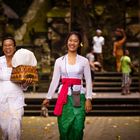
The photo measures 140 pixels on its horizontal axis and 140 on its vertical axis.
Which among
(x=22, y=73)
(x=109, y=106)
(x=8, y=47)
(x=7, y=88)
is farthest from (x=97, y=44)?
(x=22, y=73)

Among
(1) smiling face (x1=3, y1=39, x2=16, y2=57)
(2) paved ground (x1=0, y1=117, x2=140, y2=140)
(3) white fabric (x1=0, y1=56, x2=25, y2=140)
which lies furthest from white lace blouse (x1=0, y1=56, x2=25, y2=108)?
(2) paved ground (x1=0, y1=117, x2=140, y2=140)

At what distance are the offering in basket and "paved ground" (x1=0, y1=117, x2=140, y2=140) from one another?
13.4 ft

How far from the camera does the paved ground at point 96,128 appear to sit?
11798 mm

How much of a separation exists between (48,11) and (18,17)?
1.47 m

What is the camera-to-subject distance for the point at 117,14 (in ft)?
85.8

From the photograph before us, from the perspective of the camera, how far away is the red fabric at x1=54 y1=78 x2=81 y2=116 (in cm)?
771

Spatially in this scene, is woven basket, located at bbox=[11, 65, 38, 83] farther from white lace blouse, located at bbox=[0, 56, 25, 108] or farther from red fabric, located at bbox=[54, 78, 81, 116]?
red fabric, located at bbox=[54, 78, 81, 116]

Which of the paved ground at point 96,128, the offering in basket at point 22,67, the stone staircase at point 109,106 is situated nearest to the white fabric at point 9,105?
the offering in basket at point 22,67

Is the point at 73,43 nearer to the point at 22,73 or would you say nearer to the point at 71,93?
the point at 71,93

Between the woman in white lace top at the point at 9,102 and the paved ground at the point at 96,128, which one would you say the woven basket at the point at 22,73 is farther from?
the paved ground at the point at 96,128

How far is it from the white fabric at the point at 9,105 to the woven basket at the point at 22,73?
0.13 metres

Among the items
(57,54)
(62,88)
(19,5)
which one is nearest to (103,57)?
(57,54)

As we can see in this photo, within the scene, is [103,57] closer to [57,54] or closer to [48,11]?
[57,54]

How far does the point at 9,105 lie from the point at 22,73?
49 cm
